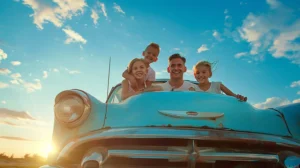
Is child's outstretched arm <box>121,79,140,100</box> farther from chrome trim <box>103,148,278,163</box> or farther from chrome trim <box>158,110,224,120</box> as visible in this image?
chrome trim <box>103,148,278,163</box>

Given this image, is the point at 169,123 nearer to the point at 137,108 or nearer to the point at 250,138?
→ the point at 137,108


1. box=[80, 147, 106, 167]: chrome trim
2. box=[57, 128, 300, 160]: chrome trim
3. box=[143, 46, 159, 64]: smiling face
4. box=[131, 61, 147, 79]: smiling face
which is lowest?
box=[80, 147, 106, 167]: chrome trim

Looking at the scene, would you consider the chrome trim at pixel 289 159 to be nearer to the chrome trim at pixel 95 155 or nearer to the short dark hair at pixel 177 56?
the chrome trim at pixel 95 155

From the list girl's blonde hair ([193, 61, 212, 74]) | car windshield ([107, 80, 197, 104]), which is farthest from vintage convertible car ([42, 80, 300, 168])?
girl's blonde hair ([193, 61, 212, 74])

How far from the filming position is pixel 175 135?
6.63ft

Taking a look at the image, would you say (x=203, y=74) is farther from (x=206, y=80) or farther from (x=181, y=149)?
(x=181, y=149)

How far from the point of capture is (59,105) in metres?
2.36

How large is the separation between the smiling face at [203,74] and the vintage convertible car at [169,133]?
1446 millimetres

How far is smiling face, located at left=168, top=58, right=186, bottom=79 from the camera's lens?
12.6 feet

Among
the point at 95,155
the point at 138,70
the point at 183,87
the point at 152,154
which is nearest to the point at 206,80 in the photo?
the point at 183,87

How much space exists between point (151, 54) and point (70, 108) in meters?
2.72

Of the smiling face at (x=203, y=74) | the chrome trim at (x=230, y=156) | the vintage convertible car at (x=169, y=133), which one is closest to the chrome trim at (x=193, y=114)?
the vintage convertible car at (x=169, y=133)

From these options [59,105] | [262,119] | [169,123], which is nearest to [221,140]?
[169,123]

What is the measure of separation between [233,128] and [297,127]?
0.69 m
